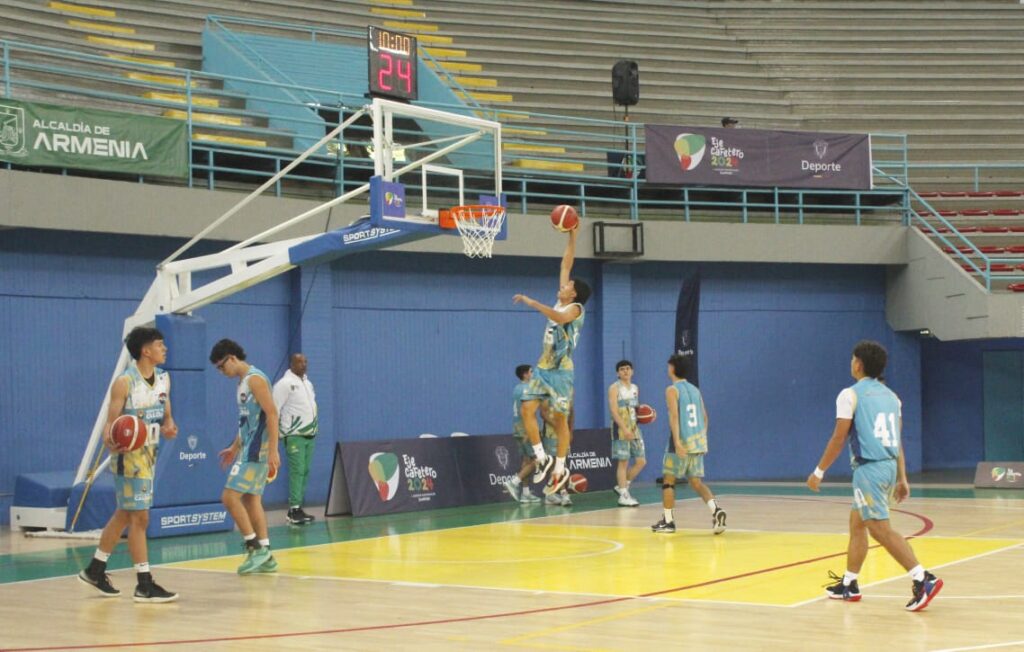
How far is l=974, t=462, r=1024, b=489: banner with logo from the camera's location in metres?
20.1

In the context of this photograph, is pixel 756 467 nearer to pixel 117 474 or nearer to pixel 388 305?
pixel 388 305

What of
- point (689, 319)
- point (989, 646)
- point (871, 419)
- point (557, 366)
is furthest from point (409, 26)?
point (989, 646)

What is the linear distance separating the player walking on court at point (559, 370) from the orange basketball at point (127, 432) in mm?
4238

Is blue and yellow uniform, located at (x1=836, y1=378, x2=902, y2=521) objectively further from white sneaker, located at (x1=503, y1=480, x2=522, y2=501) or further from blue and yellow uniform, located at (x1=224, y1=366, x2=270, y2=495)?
white sneaker, located at (x1=503, y1=480, x2=522, y2=501)

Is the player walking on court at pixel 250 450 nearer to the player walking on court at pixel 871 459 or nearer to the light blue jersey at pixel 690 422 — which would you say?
the player walking on court at pixel 871 459

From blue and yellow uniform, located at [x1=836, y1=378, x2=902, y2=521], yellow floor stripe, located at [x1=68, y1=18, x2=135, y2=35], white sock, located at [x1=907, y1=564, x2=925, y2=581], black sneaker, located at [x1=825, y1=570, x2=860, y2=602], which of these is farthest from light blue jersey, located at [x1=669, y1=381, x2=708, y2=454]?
yellow floor stripe, located at [x1=68, y1=18, x2=135, y2=35]

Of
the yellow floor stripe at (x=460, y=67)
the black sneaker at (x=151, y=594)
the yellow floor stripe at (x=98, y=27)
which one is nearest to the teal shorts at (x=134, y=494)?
the black sneaker at (x=151, y=594)

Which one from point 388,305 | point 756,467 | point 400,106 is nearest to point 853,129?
point 756,467

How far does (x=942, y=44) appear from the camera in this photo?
3070 centimetres

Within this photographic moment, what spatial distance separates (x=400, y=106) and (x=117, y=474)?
5.11 meters

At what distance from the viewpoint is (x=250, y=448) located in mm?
11180

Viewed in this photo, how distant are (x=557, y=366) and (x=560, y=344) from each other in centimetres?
32

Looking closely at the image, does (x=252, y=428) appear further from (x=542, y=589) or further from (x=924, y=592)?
(x=924, y=592)

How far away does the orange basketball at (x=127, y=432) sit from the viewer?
984 cm
